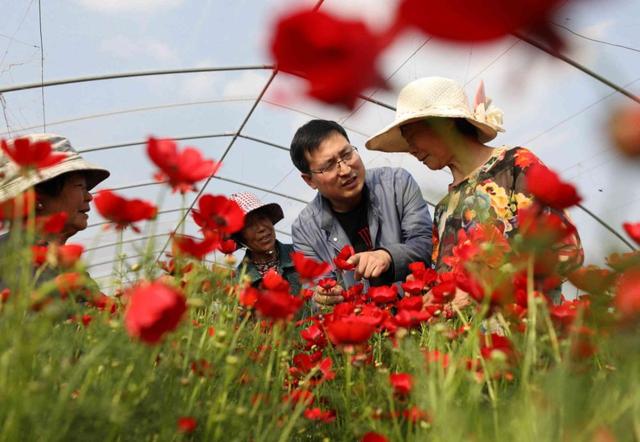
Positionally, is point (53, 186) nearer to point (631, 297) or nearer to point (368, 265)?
point (368, 265)

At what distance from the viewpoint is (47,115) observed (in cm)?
476

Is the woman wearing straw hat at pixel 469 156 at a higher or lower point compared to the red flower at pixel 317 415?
higher

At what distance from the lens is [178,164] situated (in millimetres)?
621

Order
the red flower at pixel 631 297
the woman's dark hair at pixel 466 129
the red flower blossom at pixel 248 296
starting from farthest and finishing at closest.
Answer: the woman's dark hair at pixel 466 129 → the red flower blossom at pixel 248 296 → the red flower at pixel 631 297

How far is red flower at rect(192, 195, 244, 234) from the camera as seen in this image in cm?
72

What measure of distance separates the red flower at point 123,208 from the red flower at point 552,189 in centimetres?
38

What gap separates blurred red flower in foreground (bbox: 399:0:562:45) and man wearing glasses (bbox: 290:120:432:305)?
58.6 inches

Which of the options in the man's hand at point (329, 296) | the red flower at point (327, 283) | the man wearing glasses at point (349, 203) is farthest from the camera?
the man wearing glasses at point (349, 203)

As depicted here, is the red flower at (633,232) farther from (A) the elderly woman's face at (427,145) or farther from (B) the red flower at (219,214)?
(A) the elderly woman's face at (427,145)

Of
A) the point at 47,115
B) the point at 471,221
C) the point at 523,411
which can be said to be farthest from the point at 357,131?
the point at 523,411

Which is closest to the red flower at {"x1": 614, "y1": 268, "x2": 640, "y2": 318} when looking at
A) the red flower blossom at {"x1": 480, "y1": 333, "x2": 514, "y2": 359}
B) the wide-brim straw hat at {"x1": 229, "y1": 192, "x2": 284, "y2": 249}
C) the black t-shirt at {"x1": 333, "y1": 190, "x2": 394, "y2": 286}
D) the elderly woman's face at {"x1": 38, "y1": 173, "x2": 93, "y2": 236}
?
the red flower blossom at {"x1": 480, "y1": 333, "x2": 514, "y2": 359}

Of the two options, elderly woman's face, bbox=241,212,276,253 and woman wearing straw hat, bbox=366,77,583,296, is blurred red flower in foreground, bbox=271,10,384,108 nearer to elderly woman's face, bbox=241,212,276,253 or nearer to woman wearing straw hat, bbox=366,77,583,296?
woman wearing straw hat, bbox=366,77,583,296

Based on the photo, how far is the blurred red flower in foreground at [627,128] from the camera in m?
0.26

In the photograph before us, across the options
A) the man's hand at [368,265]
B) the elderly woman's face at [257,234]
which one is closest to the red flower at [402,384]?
the man's hand at [368,265]
